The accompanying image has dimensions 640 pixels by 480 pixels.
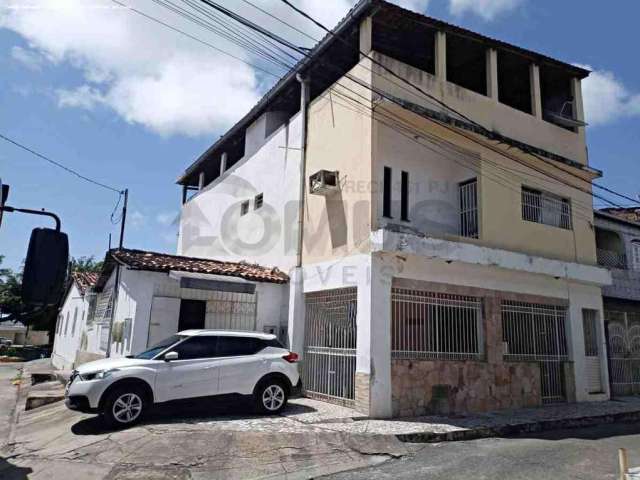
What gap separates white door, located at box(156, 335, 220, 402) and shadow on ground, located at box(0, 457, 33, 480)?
220 cm

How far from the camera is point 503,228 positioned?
11.9 meters

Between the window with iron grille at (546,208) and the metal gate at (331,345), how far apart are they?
5636mm

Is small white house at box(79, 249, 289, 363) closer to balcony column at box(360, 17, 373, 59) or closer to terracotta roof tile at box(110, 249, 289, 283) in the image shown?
terracotta roof tile at box(110, 249, 289, 283)

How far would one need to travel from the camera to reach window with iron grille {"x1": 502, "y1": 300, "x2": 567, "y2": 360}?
474 inches

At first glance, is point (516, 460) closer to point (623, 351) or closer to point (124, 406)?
point (124, 406)

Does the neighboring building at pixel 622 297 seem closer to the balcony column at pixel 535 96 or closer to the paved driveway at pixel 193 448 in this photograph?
the balcony column at pixel 535 96

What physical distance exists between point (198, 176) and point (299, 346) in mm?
13509

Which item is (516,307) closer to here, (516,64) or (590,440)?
(590,440)

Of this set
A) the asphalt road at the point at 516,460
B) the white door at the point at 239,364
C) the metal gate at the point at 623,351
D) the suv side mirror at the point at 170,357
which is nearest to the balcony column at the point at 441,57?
the white door at the point at 239,364

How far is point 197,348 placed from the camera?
895cm

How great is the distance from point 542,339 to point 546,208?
11.9 ft

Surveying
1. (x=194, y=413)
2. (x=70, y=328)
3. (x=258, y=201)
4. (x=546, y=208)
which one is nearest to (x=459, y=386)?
(x=194, y=413)

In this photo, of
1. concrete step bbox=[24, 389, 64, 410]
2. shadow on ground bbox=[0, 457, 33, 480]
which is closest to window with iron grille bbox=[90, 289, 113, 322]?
concrete step bbox=[24, 389, 64, 410]

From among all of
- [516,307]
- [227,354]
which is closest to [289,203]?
[227,354]
